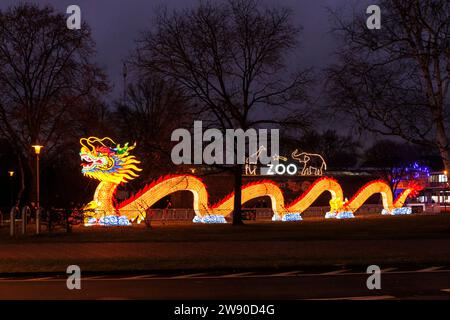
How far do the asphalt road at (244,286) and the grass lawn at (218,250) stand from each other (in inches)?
59.0

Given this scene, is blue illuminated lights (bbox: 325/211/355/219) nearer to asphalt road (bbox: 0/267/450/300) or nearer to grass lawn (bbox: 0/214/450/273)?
grass lawn (bbox: 0/214/450/273)

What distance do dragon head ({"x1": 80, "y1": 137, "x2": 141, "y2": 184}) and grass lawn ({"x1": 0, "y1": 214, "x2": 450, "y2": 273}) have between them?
959 cm

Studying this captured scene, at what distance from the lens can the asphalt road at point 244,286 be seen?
1345 cm

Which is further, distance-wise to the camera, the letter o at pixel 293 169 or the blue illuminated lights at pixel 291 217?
the letter o at pixel 293 169

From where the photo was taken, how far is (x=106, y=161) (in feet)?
140

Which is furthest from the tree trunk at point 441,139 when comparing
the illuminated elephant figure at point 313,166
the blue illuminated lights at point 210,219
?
the illuminated elephant figure at point 313,166

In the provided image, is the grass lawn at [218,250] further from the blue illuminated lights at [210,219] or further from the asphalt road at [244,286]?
the blue illuminated lights at [210,219]

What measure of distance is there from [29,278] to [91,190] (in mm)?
51412

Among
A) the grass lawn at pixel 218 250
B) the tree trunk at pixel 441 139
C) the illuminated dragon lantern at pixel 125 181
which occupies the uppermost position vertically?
the tree trunk at pixel 441 139

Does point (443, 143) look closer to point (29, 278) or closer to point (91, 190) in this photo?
point (29, 278)

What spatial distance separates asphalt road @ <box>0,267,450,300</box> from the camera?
13.4 meters

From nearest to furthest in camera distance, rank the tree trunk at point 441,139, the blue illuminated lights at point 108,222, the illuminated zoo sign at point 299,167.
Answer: the tree trunk at point 441,139 < the blue illuminated lights at point 108,222 < the illuminated zoo sign at point 299,167
